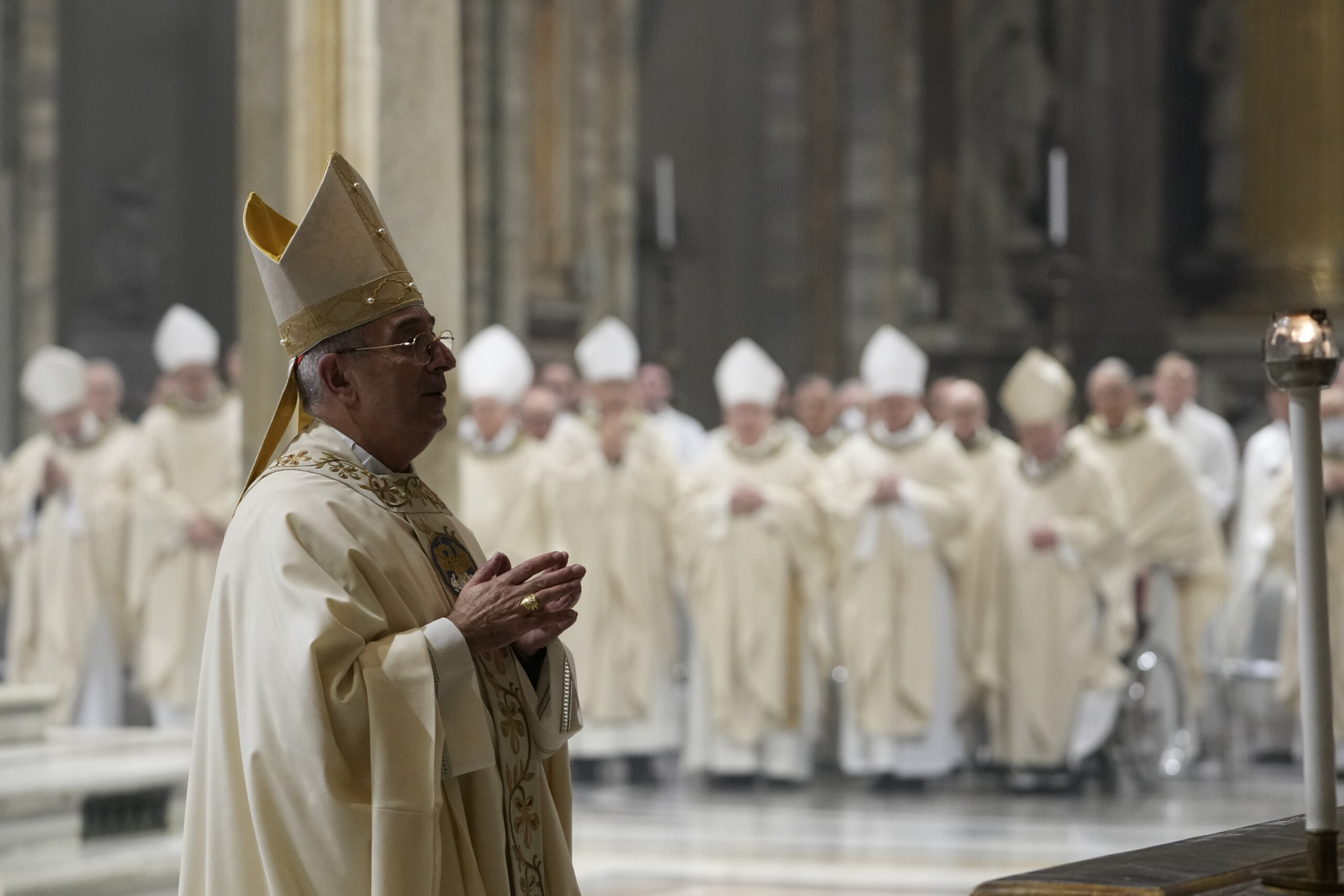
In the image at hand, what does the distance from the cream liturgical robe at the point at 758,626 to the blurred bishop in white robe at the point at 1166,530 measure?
1556mm

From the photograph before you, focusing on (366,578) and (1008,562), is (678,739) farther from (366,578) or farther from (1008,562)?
(366,578)

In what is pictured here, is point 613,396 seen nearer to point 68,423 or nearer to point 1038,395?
point 1038,395

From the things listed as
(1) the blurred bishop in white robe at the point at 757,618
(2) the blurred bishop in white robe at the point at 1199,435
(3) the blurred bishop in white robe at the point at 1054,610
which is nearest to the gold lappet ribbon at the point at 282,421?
(1) the blurred bishop in white robe at the point at 757,618

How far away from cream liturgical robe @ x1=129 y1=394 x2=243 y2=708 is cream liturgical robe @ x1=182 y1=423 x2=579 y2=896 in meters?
6.77

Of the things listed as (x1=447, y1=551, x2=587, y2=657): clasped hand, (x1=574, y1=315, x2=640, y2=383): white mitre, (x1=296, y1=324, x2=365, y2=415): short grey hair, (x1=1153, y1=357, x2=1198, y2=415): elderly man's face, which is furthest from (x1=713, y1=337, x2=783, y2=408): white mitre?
(x1=447, y1=551, x2=587, y2=657): clasped hand

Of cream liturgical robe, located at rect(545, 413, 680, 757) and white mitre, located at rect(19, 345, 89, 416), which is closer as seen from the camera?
cream liturgical robe, located at rect(545, 413, 680, 757)

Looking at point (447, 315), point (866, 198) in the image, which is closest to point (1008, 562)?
point (447, 315)

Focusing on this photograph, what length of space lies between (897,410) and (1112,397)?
1.14 m

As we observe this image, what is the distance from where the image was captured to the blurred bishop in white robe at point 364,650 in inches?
97.3

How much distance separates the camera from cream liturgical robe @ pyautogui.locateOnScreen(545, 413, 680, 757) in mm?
9375

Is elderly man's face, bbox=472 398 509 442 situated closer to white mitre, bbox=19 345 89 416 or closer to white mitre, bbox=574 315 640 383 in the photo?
white mitre, bbox=574 315 640 383

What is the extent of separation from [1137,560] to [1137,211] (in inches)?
221

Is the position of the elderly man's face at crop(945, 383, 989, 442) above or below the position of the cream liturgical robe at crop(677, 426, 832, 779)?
above

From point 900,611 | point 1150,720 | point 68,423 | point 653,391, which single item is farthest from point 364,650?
point 653,391
